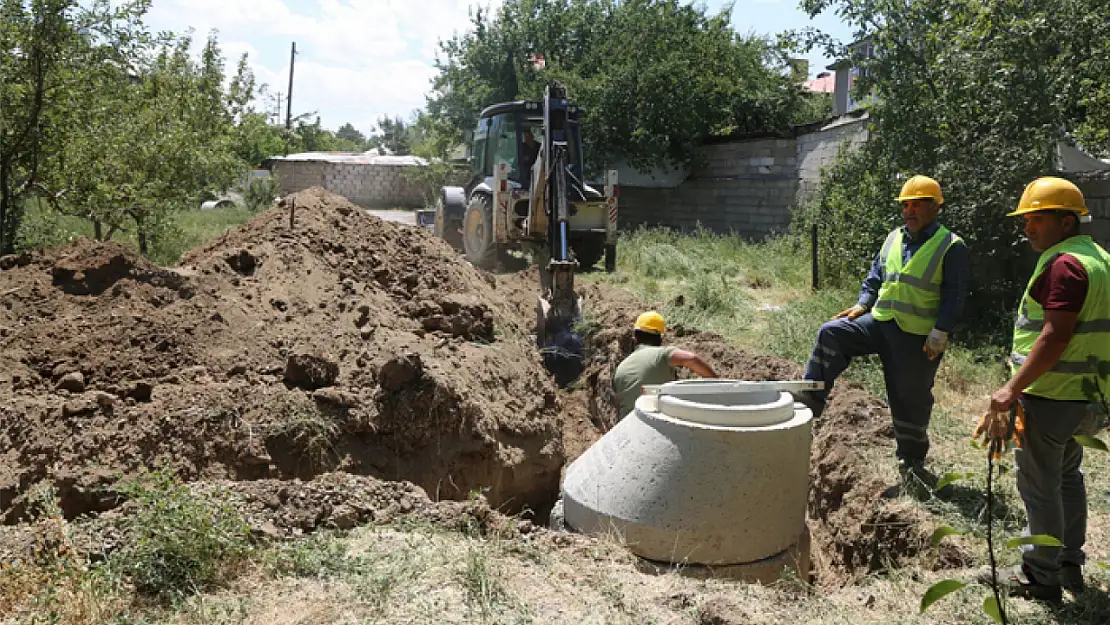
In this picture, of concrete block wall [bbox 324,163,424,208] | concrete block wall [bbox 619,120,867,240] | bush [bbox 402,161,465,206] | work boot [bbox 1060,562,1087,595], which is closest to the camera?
work boot [bbox 1060,562,1087,595]

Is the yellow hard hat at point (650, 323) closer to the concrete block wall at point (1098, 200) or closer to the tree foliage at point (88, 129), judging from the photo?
the concrete block wall at point (1098, 200)

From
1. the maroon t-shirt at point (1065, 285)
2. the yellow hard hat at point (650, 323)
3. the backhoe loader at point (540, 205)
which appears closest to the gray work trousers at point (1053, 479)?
the maroon t-shirt at point (1065, 285)

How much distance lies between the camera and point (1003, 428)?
360cm

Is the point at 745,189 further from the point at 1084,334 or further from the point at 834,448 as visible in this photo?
the point at 1084,334

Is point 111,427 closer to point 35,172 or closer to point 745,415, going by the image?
point 745,415

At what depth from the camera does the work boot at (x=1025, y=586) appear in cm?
372

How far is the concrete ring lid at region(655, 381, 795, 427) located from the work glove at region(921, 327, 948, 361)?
841 millimetres

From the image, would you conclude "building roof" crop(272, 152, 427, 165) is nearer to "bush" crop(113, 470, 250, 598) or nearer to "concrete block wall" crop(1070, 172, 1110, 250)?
"concrete block wall" crop(1070, 172, 1110, 250)

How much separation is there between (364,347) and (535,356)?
2.44 metres

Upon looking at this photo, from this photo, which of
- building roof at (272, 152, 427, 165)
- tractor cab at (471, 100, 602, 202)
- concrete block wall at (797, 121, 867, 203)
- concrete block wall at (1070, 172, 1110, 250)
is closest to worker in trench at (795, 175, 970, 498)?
concrete block wall at (1070, 172, 1110, 250)

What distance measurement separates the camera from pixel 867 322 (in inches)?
217

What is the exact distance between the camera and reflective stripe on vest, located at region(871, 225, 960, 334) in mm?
5125

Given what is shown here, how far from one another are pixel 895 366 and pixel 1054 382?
164 centimetres

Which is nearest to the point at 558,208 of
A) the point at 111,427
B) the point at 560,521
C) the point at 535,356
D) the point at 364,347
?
the point at 535,356
